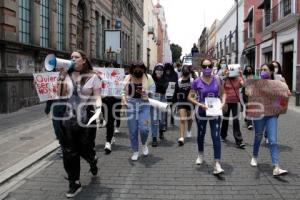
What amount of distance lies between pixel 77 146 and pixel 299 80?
19.5 m

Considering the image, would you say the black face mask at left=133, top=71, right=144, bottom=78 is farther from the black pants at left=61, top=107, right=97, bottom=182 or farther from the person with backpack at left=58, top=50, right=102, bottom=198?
the black pants at left=61, top=107, right=97, bottom=182

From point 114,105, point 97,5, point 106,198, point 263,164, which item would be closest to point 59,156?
point 114,105

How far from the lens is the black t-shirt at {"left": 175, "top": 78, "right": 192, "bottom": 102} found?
9711 millimetres

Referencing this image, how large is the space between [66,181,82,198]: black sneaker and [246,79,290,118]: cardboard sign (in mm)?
2943

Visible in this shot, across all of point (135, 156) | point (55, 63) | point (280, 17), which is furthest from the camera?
point (280, 17)

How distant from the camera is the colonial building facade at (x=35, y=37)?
1348cm

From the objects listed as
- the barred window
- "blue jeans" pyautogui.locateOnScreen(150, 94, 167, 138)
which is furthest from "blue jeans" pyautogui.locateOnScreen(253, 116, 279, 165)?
the barred window

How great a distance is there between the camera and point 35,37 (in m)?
16.2

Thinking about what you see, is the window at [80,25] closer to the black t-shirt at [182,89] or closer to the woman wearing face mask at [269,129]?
the black t-shirt at [182,89]

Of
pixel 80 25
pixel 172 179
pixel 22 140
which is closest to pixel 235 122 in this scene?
pixel 172 179

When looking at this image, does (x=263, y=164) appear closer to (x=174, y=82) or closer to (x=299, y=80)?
(x=174, y=82)

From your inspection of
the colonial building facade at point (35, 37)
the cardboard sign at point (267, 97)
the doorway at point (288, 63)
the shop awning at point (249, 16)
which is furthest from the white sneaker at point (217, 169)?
the shop awning at point (249, 16)

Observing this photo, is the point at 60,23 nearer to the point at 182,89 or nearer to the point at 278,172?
the point at 182,89

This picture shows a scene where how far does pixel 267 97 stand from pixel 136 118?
224cm
